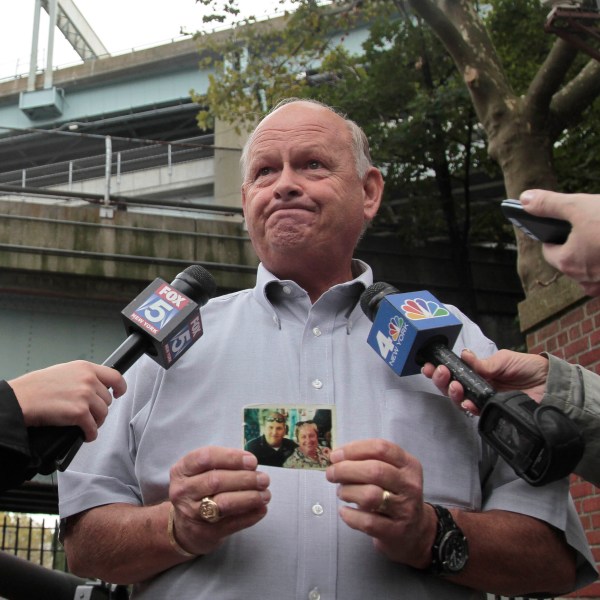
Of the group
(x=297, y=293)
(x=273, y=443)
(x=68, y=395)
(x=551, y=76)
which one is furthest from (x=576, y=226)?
(x=551, y=76)

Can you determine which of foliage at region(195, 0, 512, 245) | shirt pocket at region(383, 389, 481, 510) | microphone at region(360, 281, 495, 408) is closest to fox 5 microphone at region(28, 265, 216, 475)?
microphone at region(360, 281, 495, 408)

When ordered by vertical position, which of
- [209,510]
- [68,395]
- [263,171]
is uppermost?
[263,171]

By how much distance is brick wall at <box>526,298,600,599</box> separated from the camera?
16.0 ft

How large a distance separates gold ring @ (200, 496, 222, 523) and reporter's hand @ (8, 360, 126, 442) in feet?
0.93

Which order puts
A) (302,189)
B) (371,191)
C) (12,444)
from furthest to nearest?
(371,191)
(302,189)
(12,444)

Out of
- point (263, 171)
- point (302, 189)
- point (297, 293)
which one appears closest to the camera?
point (297, 293)

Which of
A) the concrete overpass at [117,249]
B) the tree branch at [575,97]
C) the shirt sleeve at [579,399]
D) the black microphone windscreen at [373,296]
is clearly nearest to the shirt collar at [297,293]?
the black microphone windscreen at [373,296]

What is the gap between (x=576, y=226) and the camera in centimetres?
166

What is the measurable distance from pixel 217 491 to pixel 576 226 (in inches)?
38.9

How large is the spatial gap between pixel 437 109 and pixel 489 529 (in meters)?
8.52

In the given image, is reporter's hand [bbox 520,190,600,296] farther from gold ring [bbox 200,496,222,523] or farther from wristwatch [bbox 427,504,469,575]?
gold ring [bbox 200,496,222,523]

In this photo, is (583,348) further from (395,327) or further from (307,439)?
(307,439)

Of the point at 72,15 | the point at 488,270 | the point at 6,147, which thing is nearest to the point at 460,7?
the point at 488,270

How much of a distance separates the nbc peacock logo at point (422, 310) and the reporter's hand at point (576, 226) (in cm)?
33
